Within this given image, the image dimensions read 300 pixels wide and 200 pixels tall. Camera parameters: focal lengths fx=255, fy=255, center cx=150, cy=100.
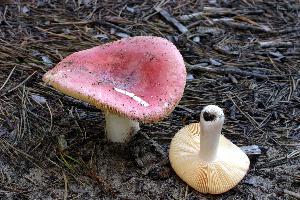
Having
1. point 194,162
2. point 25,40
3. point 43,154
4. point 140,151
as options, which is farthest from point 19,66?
point 194,162

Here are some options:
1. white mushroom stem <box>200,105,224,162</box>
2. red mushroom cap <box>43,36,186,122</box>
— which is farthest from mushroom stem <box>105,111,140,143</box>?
white mushroom stem <box>200,105,224,162</box>

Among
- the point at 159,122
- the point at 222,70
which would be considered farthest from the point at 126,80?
the point at 222,70

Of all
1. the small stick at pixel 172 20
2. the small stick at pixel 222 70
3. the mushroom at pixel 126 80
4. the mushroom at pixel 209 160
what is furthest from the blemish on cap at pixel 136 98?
the small stick at pixel 172 20

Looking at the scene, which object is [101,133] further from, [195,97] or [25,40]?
[25,40]

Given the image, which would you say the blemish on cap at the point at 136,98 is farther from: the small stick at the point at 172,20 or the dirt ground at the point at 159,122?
the small stick at the point at 172,20

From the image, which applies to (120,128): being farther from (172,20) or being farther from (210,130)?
(172,20)
